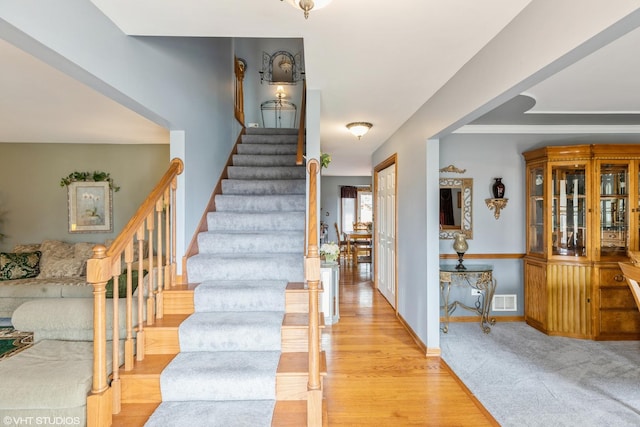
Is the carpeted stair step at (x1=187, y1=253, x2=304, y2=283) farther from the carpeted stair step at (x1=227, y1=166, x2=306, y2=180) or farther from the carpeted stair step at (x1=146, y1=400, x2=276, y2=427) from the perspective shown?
the carpeted stair step at (x1=227, y1=166, x2=306, y2=180)

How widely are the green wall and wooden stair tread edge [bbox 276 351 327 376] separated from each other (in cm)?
368

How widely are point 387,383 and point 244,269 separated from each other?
4.81ft

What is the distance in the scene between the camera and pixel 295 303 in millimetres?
2479

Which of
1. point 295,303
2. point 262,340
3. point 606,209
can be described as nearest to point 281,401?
point 262,340

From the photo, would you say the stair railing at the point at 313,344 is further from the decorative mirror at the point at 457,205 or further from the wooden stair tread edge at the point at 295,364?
the decorative mirror at the point at 457,205

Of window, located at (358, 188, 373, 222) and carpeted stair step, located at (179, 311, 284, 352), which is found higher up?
window, located at (358, 188, 373, 222)

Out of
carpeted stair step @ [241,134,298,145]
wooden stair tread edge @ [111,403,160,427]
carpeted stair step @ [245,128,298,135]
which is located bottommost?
wooden stair tread edge @ [111,403,160,427]

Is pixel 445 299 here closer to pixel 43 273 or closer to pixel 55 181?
pixel 43 273

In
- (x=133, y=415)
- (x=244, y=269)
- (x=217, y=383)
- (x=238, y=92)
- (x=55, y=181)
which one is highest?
(x=238, y=92)

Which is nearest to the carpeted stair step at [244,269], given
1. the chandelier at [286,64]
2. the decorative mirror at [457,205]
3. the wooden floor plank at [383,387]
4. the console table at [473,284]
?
the wooden floor plank at [383,387]

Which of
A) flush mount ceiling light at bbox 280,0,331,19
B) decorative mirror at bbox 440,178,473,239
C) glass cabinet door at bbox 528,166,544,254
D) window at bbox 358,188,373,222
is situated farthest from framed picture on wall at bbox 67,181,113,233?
window at bbox 358,188,373,222

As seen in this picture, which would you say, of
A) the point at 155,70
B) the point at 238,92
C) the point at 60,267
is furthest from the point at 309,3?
the point at 60,267

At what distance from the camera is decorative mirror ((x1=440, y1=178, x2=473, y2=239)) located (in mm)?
4023

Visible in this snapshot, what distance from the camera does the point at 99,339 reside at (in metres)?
1.71
